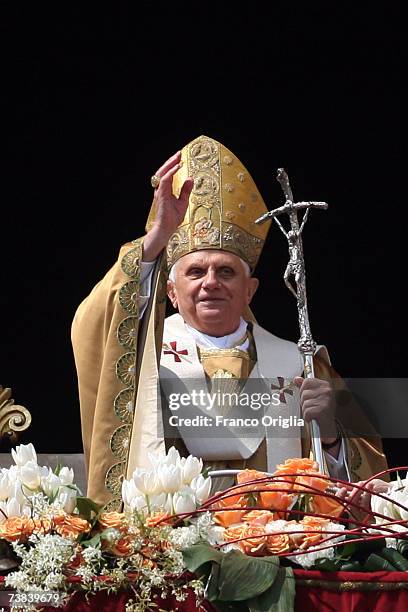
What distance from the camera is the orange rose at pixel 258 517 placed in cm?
270

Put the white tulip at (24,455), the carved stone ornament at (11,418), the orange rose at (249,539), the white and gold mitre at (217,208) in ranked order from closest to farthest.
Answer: the orange rose at (249,539) < the white tulip at (24,455) < the carved stone ornament at (11,418) < the white and gold mitre at (217,208)

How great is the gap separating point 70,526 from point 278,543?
37cm

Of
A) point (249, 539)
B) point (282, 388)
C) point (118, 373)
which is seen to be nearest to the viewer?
point (249, 539)

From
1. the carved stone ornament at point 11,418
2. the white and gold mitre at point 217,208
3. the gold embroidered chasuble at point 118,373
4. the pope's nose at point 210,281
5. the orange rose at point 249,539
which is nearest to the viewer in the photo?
the orange rose at point 249,539

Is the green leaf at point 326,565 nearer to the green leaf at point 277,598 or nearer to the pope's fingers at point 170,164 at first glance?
the green leaf at point 277,598

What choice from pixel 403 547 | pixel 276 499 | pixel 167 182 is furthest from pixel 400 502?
pixel 167 182

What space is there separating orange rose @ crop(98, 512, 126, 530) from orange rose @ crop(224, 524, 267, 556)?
→ 0.19 meters

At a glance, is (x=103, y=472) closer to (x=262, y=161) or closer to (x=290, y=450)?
(x=290, y=450)

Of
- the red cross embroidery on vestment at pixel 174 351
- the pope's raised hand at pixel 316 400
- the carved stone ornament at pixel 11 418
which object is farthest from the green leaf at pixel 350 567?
the red cross embroidery on vestment at pixel 174 351

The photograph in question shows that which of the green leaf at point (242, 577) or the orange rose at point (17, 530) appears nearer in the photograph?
the green leaf at point (242, 577)

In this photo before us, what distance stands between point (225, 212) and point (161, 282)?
723mm

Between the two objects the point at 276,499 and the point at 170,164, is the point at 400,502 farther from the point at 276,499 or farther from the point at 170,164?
the point at 170,164

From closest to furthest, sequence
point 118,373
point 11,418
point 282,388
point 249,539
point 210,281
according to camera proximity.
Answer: point 249,539 → point 118,373 → point 11,418 → point 210,281 → point 282,388

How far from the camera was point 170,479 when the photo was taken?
2.70m
